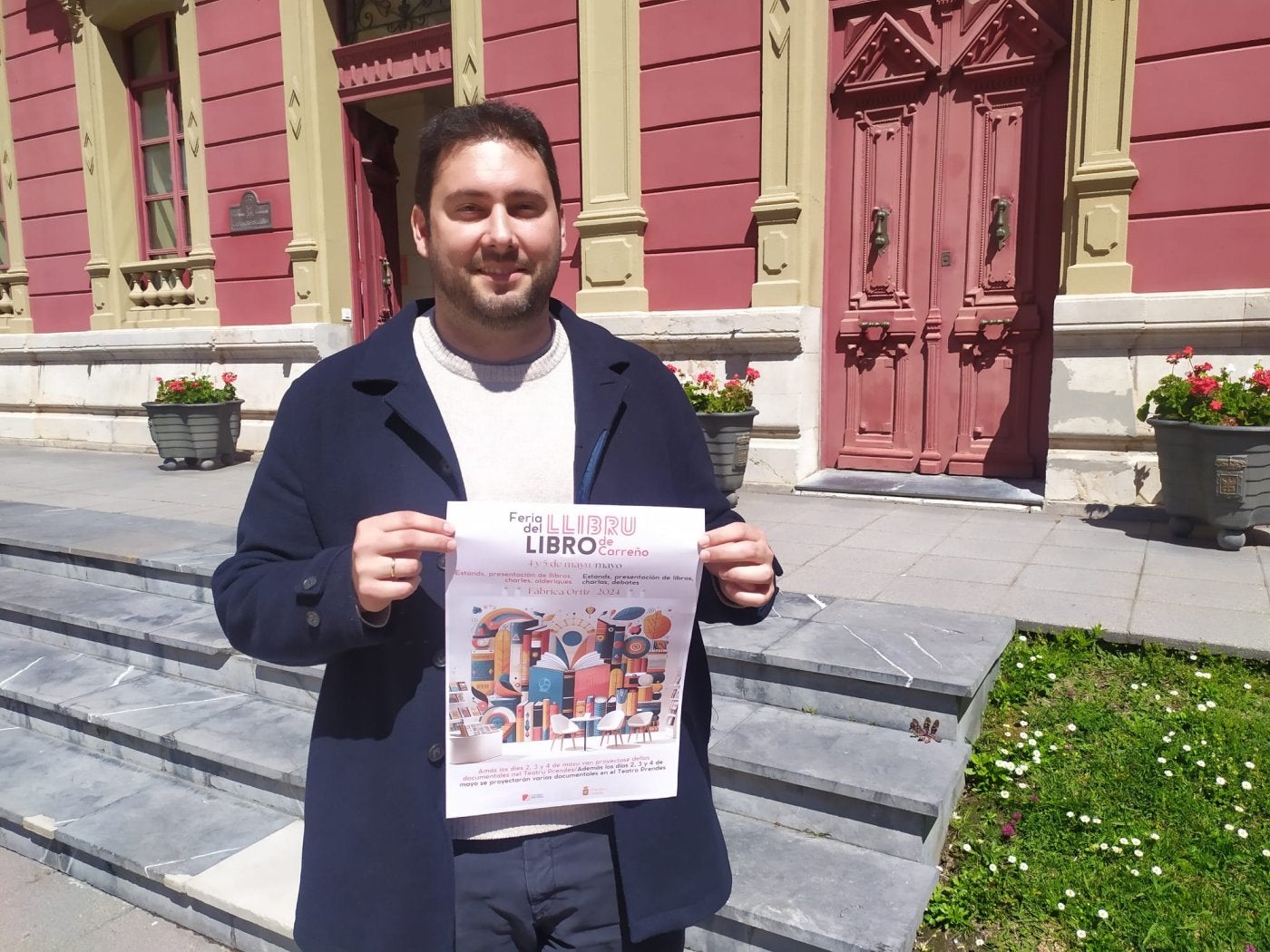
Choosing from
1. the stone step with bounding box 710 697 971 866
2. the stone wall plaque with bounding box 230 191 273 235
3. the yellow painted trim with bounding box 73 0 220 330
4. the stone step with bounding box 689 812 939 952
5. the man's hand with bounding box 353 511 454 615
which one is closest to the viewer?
the man's hand with bounding box 353 511 454 615

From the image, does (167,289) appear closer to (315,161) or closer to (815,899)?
(315,161)

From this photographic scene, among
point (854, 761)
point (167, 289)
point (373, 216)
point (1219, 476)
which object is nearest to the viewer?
point (854, 761)

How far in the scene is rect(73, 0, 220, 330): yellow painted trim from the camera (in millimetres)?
10172

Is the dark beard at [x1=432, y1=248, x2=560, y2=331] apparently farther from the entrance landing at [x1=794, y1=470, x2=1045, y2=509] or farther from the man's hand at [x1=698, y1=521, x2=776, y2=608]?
the entrance landing at [x1=794, y1=470, x2=1045, y2=509]

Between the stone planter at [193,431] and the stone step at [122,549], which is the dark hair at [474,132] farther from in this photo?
the stone planter at [193,431]

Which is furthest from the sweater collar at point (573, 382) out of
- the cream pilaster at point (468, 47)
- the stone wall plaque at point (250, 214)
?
the stone wall plaque at point (250, 214)

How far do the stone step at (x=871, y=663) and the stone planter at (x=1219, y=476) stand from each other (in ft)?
7.33

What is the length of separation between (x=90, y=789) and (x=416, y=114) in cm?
1098

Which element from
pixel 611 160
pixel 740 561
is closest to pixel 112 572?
pixel 740 561

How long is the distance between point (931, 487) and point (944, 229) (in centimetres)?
209

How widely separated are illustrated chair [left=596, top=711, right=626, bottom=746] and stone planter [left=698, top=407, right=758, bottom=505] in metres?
5.12

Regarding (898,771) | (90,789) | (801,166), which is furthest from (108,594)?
(801,166)

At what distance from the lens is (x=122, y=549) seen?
520 cm

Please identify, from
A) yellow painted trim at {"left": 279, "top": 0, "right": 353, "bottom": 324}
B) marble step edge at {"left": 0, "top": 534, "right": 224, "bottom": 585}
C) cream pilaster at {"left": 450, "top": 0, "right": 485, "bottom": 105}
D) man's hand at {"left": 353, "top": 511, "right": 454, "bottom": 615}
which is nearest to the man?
man's hand at {"left": 353, "top": 511, "right": 454, "bottom": 615}
